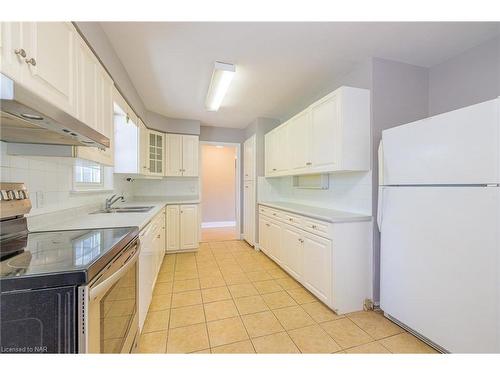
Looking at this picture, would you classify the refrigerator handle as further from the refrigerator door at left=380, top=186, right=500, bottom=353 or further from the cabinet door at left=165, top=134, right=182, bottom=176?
the cabinet door at left=165, top=134, right=182, bottom=176

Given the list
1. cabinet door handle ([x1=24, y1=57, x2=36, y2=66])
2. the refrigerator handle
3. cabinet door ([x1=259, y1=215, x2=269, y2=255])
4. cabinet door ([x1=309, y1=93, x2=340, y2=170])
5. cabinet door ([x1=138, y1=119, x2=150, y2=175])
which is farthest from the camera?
cabinet door ([x1=259, y1=215, x2=269, y2=255])

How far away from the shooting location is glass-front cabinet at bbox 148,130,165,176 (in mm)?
3791

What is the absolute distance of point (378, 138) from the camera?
2127 mm

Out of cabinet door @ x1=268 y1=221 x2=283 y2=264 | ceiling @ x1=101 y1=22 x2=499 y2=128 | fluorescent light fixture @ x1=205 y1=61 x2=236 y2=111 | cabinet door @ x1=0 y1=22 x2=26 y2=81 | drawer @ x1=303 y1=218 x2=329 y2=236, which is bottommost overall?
cabinet door @ x1=268 y1=221 x2=283 y2=264

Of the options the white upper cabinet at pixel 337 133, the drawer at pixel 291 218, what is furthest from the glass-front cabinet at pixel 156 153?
the white upper cabinet at pixel 337 133

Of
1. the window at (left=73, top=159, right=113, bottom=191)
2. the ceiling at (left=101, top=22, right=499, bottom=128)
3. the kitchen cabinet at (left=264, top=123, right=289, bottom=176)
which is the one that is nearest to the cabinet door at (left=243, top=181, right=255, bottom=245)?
the kitchen cabinet at (left=264, top=123, right=289, bottom=176)

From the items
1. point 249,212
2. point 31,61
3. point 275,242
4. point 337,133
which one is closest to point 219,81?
point 337,133

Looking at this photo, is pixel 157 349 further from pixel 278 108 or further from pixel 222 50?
pixel 278 108

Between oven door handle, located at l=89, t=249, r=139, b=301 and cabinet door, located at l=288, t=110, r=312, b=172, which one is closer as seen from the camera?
oven door handle, located at l=89, t=249, r=139, b=301

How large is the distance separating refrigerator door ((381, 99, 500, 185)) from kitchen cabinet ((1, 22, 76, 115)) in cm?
239

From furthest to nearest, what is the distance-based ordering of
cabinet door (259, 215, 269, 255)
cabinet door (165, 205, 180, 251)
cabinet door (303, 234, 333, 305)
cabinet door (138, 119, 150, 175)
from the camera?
1. cabinet door (165, 205, 180, 251)
2. cabinet door (259, 215, 269, 255)
3. cabinet door (138, 119, 150, 175)
4. cabinet door (303, 234, 333, 305)

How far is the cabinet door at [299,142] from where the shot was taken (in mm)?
2676

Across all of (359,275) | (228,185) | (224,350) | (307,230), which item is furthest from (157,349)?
(228,185)
